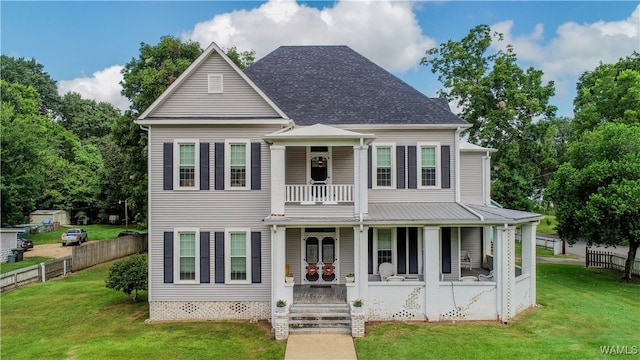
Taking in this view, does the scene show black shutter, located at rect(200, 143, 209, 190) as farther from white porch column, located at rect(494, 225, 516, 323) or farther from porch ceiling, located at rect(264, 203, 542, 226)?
white porch column, located at rect(494, 225, 516, 323)

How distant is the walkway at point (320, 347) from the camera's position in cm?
997

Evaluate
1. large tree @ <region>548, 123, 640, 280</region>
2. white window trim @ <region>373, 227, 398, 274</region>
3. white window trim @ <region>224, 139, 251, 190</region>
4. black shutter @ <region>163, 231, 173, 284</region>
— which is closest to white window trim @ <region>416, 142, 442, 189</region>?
white window trim @ <region>373, 227, 398, 274</region>

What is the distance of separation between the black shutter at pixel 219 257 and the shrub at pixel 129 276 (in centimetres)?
338

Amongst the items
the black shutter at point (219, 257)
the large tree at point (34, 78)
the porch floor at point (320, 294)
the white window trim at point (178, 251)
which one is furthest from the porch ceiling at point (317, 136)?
the large tree at point (34, 78)

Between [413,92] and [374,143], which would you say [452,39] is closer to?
[413,92]

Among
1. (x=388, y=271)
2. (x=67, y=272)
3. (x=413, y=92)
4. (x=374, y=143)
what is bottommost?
(x=67, y=272)

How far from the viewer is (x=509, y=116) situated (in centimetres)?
2714

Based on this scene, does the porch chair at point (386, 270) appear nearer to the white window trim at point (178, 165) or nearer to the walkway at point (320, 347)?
the walkway at point (320, 347)

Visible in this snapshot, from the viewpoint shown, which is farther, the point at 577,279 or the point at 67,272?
the point at 67,272

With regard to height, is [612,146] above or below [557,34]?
below

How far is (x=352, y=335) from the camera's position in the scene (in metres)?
11.3

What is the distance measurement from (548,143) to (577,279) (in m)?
12.6

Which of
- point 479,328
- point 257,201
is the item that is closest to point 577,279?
point 479,328

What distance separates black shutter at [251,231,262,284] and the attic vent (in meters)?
5.36
